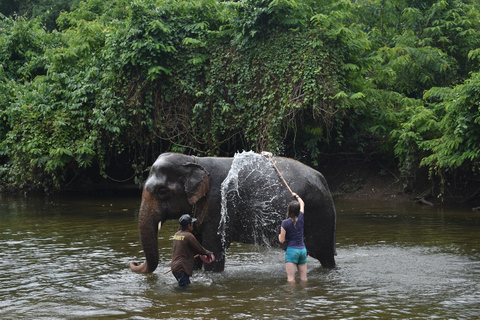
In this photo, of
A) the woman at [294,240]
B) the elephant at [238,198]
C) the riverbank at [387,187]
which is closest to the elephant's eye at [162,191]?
the elephant at [238,198]

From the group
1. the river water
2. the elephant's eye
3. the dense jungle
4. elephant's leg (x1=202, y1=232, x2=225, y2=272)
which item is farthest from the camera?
the dense jungle

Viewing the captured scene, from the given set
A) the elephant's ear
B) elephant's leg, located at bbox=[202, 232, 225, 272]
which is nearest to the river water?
elephant's leg, located at bbox=[202, 232, 225, 272]

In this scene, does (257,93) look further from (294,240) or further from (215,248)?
(294,240)

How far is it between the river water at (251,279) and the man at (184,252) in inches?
8.9

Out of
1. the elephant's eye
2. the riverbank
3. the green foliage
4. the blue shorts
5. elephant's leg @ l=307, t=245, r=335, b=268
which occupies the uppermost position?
the green foliage

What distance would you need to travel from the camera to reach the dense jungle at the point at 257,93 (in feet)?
55.8

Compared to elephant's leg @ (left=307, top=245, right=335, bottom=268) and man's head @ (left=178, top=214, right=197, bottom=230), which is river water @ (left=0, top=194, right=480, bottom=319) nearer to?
elephant's leg @ (left=307, top=245, right=335, bottom=268)

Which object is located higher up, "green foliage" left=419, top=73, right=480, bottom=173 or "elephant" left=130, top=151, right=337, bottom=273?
"green foliage" left=419, top=73, right=480, bottom=173

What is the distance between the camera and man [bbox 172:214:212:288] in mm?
7616

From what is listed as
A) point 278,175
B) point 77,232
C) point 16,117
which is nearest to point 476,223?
point 278,175

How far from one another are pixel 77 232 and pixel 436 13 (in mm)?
14792

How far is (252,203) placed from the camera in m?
8.73

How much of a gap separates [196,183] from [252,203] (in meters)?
0.94

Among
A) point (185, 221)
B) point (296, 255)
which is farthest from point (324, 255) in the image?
point (185, 221)
